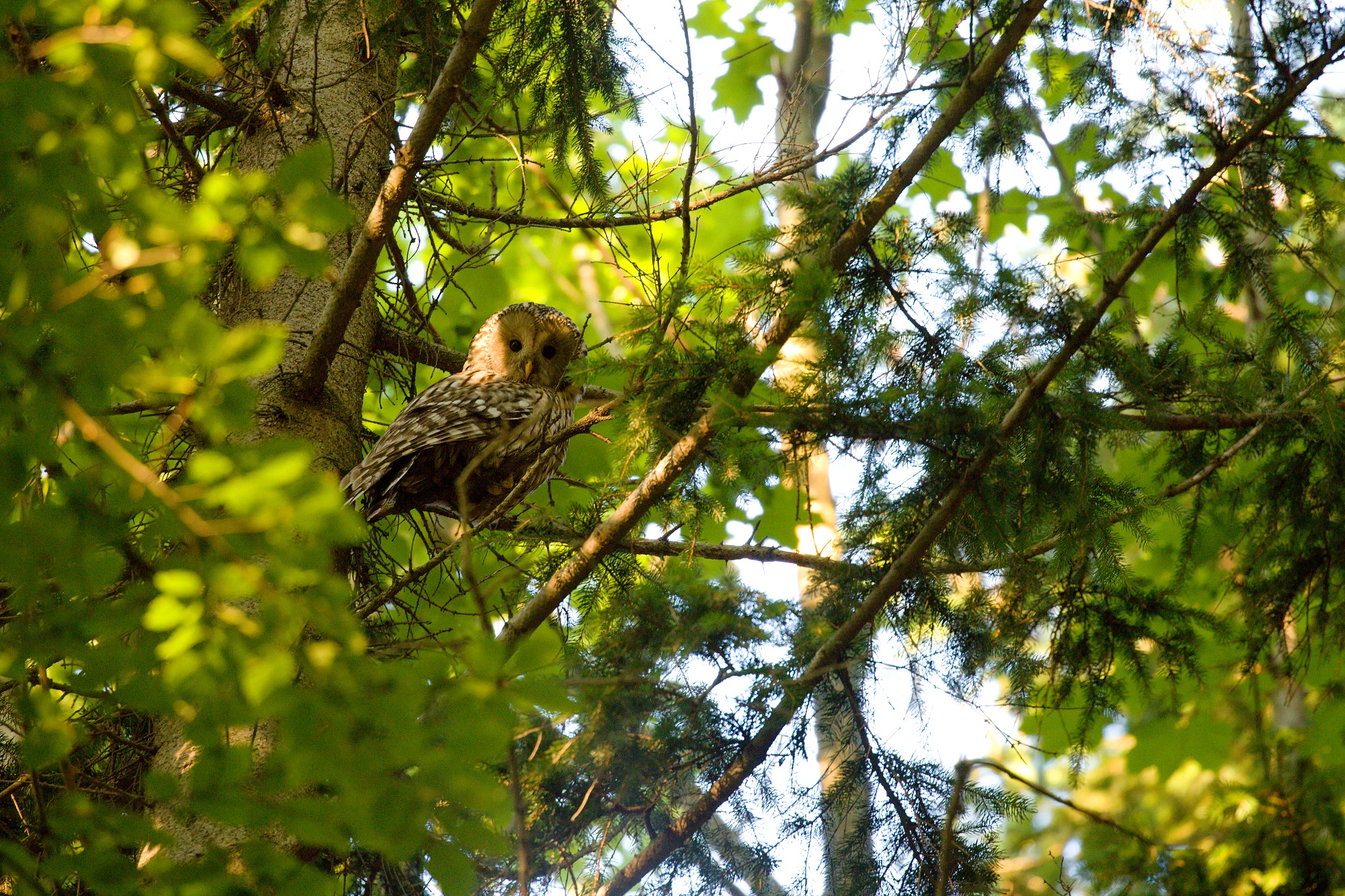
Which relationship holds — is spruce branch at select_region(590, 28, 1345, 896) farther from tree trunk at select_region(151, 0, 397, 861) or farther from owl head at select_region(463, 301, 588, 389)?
owl head at select_region(463, 301, 588, 389)

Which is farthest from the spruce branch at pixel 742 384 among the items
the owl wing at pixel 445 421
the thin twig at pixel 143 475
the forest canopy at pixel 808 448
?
the thin twig at pixel 143 475

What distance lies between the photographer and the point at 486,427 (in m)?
3.91

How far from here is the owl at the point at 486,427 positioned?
3.56 metres

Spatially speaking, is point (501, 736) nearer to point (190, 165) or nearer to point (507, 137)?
point (190, 165)

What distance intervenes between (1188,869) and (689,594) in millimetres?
2081

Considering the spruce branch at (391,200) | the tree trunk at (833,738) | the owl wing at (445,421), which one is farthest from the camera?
the owl wing at (445,421)

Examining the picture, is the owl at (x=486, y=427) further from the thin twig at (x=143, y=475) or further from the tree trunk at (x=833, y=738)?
the thin twig at (x=143, y=475)

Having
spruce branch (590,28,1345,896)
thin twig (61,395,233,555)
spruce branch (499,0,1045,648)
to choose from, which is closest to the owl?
spruce branch (499,0,1045,648)

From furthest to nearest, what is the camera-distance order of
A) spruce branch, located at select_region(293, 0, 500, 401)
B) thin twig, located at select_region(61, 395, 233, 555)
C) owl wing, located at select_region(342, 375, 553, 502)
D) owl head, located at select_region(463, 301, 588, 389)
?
owl head, located at select_region(463, 301, 588, 389), owl wing, located at select_region(342, 375, 553, 502), spruce branch, located at select_region(293, 0, 500, 401), thin twig, located at select_region(61, 395, 233, 555)

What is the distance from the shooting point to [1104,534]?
3.01 meters

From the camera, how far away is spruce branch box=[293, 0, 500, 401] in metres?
2.62

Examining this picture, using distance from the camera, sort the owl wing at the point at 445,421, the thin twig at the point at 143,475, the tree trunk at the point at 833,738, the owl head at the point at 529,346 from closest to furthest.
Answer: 1. the thin twig at the point at 143,475
2. the tree trunk at the point at 833,738
3. the owl wing at the point at 445,421
4. the owl head at the point at 529,346

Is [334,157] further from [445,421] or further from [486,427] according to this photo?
[486,427]

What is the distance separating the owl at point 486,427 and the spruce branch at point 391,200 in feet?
1.46
